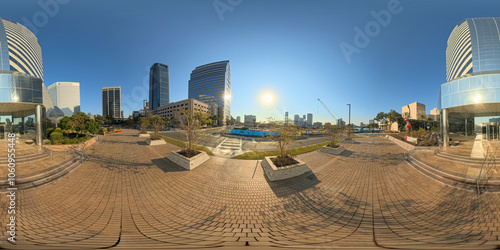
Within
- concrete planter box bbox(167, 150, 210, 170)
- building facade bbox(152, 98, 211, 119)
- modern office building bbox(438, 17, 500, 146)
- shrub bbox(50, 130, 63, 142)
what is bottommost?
concrete planter box bbox(167, 150, 210, 170)

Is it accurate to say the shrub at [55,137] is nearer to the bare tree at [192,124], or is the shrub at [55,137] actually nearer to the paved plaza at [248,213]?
the paved plaza at [248,213]

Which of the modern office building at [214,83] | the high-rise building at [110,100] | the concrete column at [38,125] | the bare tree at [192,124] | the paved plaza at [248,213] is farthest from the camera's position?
the modern office building at [214,83]

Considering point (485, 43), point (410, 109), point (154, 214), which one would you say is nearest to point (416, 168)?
point (154, 214)

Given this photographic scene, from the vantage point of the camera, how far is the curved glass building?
9602 mm

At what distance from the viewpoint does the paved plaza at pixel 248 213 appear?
2547mm

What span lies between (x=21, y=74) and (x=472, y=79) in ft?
95.8

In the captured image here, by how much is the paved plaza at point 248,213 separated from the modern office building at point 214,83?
90.6m

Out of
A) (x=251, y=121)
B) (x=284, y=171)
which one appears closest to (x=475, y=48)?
(x=284, y=171)

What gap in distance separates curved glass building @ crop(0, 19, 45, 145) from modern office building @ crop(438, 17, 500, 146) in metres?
A: 28.4

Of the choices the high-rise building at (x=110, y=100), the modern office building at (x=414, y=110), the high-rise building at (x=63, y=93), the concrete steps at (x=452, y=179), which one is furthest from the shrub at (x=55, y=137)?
the high-rise building at (x=110, y=100)

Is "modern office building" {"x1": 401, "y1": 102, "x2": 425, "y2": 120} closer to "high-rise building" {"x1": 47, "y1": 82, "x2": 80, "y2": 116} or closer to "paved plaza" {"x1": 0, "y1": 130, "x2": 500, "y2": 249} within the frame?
"paved plaza" {"x1": 0, "y1": 130, "x2": 500, "y2": 249}

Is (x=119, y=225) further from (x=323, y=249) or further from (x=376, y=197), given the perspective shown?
(x=376, y=197)

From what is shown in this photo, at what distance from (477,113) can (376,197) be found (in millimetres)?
17693

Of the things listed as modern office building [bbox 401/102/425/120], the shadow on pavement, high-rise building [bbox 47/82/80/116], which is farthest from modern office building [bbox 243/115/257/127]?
modern office building [bbox 401/102/425/120]
